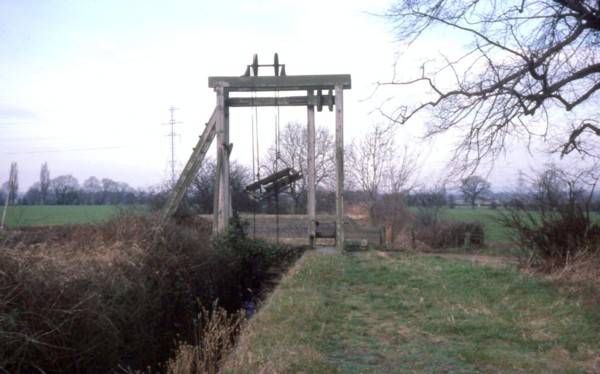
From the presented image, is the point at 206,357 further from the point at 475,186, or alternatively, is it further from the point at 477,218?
the point at 477,218

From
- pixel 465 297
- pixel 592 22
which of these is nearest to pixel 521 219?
pixel 465 297

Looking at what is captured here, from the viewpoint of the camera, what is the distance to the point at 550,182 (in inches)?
379

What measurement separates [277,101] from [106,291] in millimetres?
7105

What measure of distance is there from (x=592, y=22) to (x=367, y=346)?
5.96 m

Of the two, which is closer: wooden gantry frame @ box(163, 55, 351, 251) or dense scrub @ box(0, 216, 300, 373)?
dense scrub @ box(0, 216, 300, 373)

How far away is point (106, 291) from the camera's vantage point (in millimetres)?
6680

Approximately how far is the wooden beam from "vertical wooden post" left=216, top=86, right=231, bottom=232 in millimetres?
299

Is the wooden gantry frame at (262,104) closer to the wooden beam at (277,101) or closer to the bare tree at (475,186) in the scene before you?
the wooden beam at (277,101)

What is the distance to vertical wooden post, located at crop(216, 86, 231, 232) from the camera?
12.7 meters

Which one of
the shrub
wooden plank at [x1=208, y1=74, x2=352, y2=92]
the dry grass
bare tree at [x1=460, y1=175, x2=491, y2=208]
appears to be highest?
wooden plank at [x1=208, y1=74, x2=352, y2=92]

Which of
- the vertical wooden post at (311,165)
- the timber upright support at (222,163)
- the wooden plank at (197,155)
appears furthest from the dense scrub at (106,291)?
the vertical wooden post at (311,165)

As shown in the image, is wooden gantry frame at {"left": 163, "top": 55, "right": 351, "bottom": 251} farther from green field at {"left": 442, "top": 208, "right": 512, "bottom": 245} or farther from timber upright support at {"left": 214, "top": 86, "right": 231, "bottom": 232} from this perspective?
green field at {"left": 442, "top": 208, "right": 512, "bottom": 245}

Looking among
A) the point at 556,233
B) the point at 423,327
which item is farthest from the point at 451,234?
the point at 423,327

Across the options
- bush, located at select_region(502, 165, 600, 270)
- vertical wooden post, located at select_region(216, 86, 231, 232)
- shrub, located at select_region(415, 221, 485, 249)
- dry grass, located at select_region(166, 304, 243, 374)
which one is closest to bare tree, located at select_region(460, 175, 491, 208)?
bush, located at select_region(502, 165, 600, 270)
